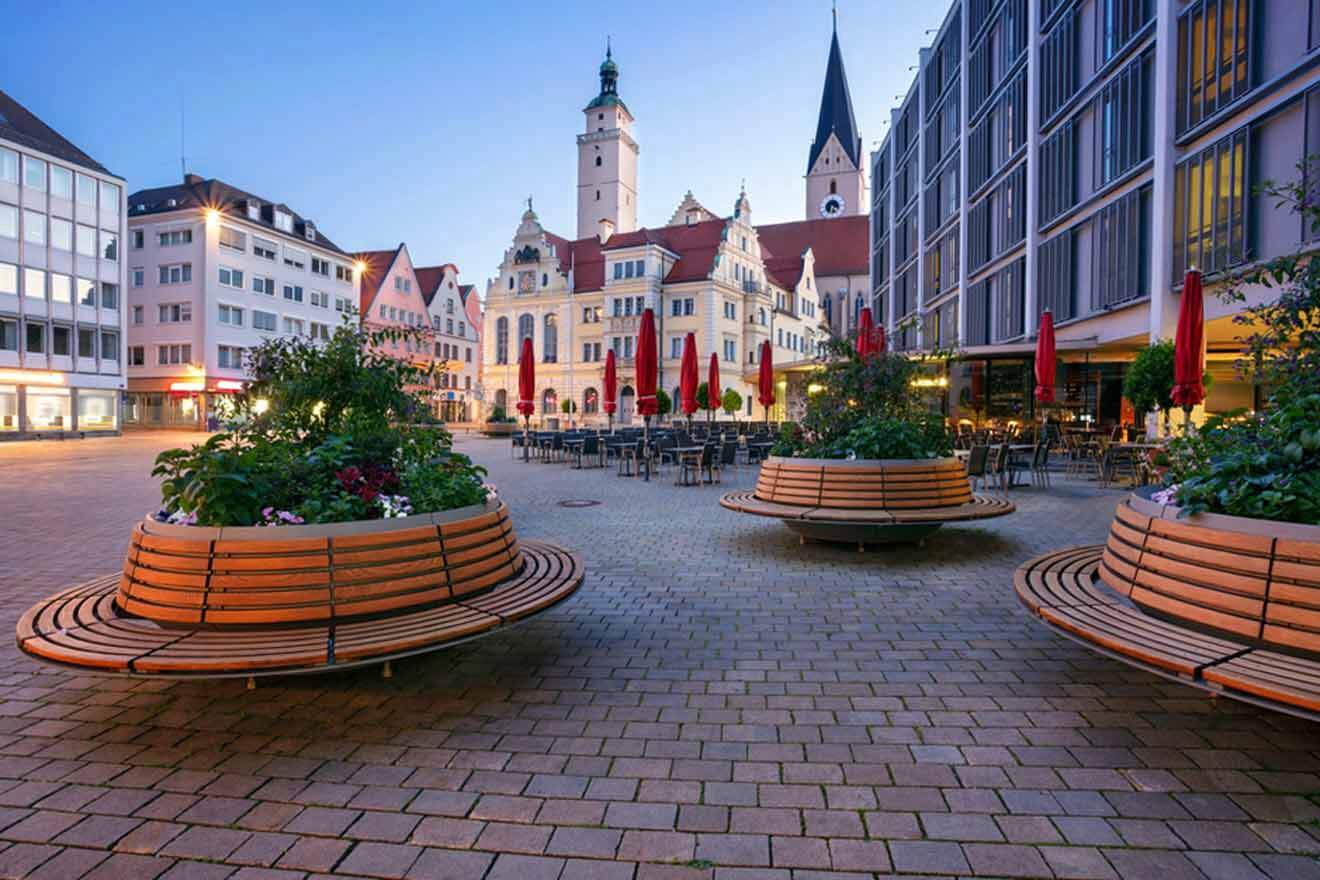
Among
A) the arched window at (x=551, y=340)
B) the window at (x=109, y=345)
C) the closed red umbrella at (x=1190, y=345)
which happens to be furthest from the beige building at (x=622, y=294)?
the closed red umbrella at (x=1190, y=345)

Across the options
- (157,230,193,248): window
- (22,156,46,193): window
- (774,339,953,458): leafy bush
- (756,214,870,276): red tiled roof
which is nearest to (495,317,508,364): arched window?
(157,230,193,248): window

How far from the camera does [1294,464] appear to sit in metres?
3.69

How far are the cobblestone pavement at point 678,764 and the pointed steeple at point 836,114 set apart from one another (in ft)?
301

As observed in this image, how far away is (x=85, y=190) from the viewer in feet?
126

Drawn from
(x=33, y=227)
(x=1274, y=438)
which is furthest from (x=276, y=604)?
(x=33, y=227)

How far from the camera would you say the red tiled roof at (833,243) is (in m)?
76.9

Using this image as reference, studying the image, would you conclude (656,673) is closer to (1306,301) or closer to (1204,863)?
(1204,863)

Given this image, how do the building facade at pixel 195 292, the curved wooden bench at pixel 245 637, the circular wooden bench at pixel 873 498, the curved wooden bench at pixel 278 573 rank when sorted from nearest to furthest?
the curved wooden bench at pixel 245 637 → the curved wooden bench at pixel 278 573 → the circular wooden bench at pixel 873 498 → the building facade at pixel 195 292

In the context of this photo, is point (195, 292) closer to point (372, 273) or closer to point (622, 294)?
point (372, 273)

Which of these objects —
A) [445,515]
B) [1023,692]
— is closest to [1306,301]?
[1023,692]

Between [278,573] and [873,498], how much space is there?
5277mm

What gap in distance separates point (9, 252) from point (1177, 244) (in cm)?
4604

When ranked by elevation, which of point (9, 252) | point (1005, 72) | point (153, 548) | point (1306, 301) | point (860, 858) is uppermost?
point (1005, 72)

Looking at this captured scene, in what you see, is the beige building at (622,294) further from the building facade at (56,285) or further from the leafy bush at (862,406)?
the leafy bush at (862,406)
